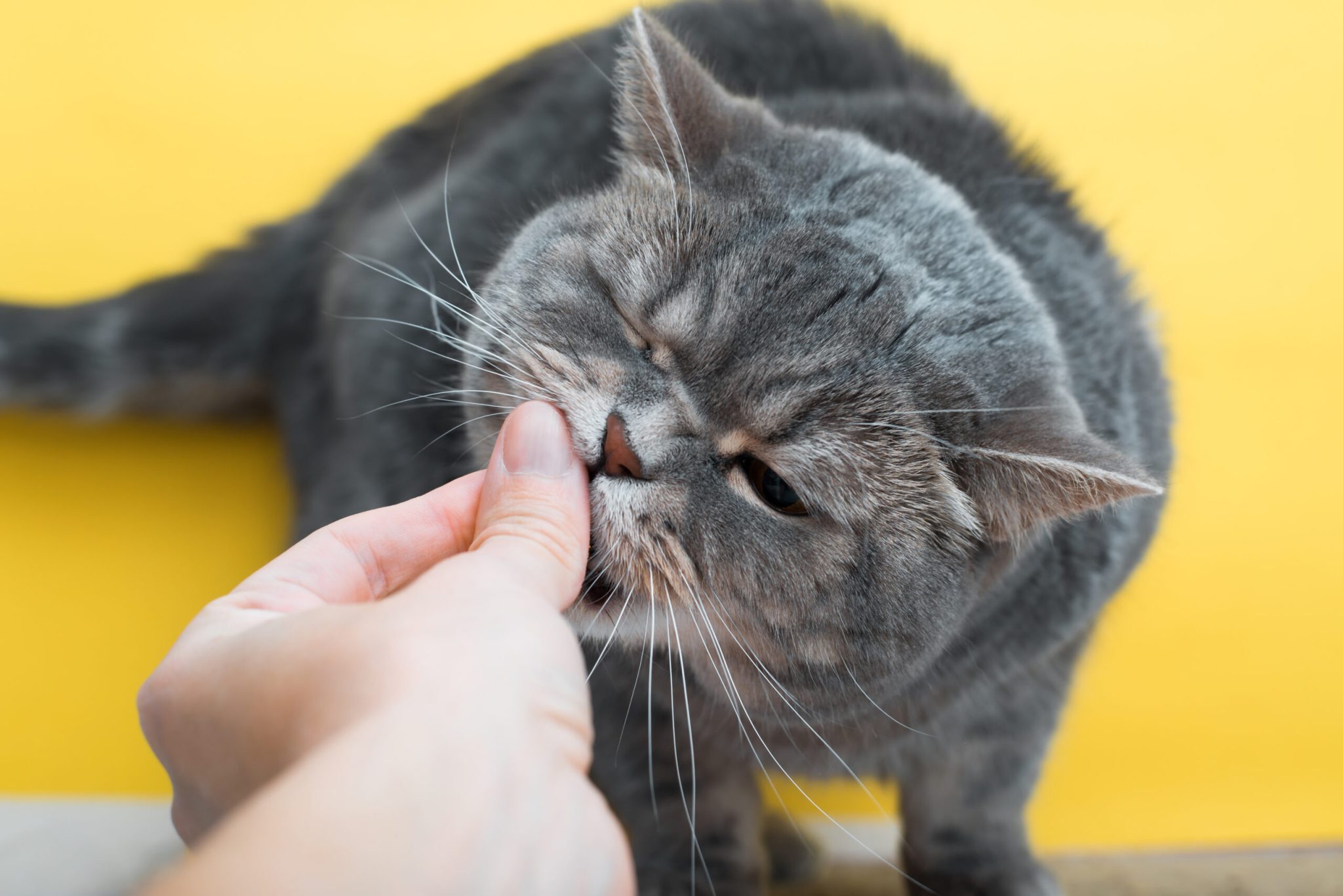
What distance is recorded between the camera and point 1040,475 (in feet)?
3.41

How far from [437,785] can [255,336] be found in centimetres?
155

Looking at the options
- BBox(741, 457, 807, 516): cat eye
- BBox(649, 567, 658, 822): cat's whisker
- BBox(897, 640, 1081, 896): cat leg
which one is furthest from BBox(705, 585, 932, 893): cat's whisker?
BBox(741, 457, 807, 516): cat eye

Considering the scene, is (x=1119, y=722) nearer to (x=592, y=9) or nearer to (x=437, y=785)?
(x=437, y=785)

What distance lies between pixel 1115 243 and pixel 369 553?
5.18 feet

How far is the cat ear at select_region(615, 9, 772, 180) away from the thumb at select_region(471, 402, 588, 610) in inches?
18.3

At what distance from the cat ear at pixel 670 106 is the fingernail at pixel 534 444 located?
45 centimetres

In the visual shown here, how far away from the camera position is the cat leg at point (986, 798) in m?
1.57

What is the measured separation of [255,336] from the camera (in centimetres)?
193

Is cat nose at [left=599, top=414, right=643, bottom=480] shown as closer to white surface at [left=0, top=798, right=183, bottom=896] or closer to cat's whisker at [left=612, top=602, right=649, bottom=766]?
cat's whisker at [left=612, top=602, right=649, bottom=766]

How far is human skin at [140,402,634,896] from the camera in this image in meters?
0.58

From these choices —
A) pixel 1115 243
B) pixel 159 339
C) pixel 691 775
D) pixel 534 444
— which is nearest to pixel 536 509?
pixel 534 444

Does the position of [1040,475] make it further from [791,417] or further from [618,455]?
[618,455]

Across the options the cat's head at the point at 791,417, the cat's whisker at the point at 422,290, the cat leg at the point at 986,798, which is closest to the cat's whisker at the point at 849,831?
the cat leg at the point at 986,798

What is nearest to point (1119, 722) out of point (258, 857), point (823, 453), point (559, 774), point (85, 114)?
point (823, 453)
